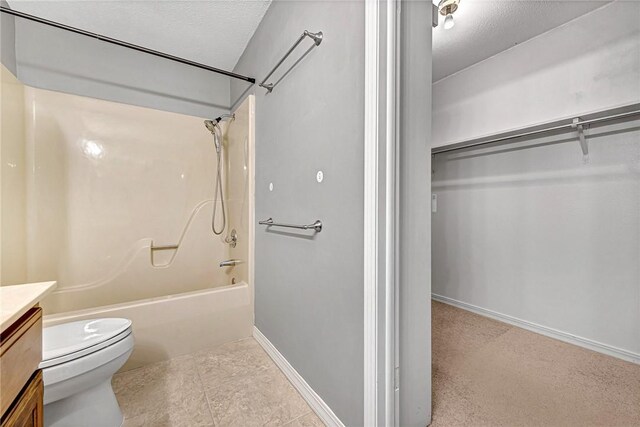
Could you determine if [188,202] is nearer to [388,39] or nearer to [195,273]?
[195,273]

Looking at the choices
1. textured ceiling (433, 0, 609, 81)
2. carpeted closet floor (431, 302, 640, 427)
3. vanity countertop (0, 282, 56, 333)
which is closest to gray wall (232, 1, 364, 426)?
carpeted closet floor (431, 302, 640, 427)

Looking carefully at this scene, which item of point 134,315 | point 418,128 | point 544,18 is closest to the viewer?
point 418,128

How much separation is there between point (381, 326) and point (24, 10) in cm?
303

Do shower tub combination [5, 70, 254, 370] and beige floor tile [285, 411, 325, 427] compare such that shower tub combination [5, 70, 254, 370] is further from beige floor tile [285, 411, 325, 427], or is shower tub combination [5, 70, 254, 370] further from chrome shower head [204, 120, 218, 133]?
beige floor tile [285, 411, 325, 427]

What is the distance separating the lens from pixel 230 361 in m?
1.69

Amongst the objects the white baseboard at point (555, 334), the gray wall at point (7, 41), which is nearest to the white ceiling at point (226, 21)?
the gray wall at point (7, 41)

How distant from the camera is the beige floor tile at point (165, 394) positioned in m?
A: 1.24

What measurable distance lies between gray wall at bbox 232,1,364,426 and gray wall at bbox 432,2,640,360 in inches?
66.9

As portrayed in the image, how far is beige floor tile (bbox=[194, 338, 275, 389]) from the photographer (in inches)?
60.8

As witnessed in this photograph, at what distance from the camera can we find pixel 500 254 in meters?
2.27

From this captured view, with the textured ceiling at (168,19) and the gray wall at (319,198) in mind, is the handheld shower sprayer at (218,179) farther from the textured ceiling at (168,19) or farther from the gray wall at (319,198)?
the gray wall at (319,198)

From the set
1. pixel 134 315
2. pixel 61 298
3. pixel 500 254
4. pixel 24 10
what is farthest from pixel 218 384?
pixel 24 10

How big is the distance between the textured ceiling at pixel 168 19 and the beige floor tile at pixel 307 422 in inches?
98.0

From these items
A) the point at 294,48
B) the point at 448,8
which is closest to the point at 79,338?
the point at 294,48
